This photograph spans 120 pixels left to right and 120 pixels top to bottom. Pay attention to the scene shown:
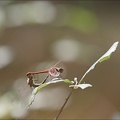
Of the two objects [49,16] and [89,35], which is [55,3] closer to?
[89,35]

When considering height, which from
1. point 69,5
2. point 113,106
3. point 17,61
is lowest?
point 113,106

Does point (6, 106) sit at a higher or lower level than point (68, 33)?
higher

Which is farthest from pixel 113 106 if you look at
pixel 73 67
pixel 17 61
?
pixel 17 61

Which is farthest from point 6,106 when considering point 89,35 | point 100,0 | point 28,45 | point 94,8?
point 100,0

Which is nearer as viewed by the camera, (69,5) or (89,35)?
(89,35)

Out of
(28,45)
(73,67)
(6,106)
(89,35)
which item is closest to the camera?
(6,106)

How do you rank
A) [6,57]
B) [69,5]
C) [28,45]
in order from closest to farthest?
[6,57], [28,45], [69,5]
